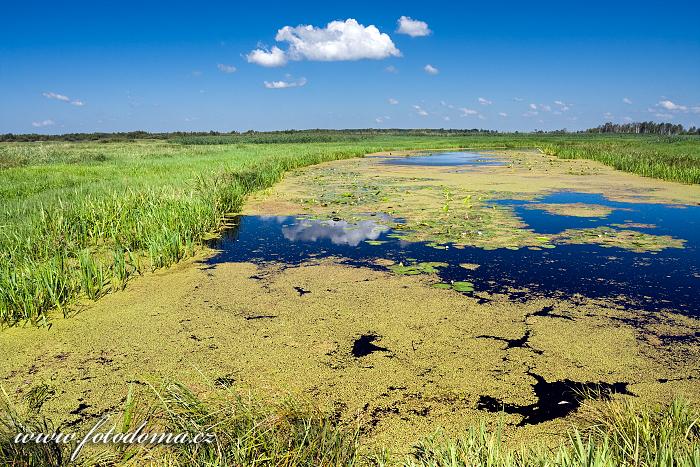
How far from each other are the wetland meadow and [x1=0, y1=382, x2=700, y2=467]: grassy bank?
0.01m

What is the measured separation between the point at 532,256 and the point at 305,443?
3.40m

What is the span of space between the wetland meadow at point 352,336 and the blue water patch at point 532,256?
0.03 meters

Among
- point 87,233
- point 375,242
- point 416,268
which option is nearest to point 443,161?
point 375,242

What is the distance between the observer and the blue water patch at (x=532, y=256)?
3.46m

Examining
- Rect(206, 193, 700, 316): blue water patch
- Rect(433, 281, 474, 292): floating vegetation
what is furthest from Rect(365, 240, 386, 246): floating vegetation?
Rect(433, 281, 474, 292): floating vegetation

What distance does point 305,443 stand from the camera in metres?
1.63

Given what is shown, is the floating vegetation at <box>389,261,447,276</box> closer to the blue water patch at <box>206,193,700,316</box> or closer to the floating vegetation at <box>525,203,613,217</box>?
the blue water patch at <box>206,193,700,316</box>

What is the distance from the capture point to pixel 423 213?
6629 millimetres

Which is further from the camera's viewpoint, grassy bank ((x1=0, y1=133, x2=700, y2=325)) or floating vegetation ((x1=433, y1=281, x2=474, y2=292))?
floating vegetation ((x1=433, y1=281, x2=474, y2=292))

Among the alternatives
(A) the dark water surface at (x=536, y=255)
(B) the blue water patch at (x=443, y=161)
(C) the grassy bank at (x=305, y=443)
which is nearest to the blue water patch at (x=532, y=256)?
(A) the dark water surface at (x=536, y=255)

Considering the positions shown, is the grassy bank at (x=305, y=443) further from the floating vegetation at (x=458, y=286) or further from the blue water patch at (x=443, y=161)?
the blue water patch at (x=443, y=161)

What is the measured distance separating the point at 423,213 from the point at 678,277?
3.39 meters

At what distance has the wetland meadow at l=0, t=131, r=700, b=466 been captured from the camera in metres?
1.66

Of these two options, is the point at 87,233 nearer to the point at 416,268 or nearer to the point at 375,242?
the point at 375,242
